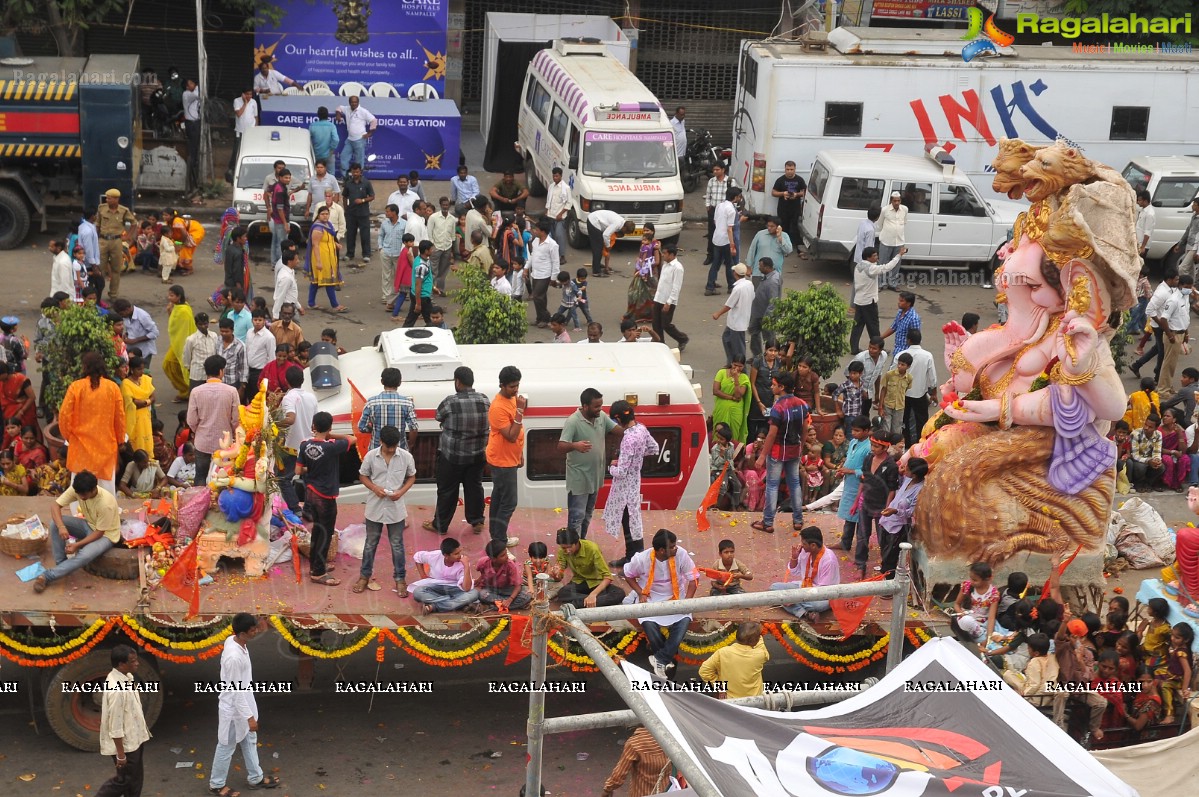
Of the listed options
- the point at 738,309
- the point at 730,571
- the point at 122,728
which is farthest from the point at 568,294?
the point at 122,728

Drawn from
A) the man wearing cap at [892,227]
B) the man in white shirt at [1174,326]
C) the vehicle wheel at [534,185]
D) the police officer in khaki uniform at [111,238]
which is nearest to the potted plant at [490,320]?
the police officer in khaki uniform at [111,238]

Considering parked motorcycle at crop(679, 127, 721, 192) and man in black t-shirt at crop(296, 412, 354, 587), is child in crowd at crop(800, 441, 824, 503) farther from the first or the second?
parked motorcycle at crop(679, 127, 721, 192)

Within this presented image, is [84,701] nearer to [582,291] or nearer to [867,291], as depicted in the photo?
[582,291]

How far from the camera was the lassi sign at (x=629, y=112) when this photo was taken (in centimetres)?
2333

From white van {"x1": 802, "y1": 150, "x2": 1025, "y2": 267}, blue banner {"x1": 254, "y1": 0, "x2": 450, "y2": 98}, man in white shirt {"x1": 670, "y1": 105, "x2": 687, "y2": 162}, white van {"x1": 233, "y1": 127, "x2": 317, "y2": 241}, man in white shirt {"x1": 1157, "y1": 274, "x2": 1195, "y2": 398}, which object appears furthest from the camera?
blue banner {"x1": 254, "y1": 0, "x2": 450, "y2": 98}

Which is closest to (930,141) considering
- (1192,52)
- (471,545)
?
(1192,52)

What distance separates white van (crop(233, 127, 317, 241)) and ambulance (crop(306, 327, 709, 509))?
8690 mm

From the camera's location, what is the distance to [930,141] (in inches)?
971

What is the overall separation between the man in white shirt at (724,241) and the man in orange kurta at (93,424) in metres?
10.7

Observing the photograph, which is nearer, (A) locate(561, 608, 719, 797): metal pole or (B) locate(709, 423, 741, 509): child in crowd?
(A) locate(561, 608, 719, 797): metal pole

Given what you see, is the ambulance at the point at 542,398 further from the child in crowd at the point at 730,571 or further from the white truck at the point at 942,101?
the white truck at the point at 942,101

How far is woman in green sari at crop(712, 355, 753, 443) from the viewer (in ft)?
49.9

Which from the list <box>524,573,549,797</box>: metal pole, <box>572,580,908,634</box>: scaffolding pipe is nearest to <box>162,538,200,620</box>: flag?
<box>524,573,549,797</box>: metal pole

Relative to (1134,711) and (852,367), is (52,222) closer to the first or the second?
(852,367)
